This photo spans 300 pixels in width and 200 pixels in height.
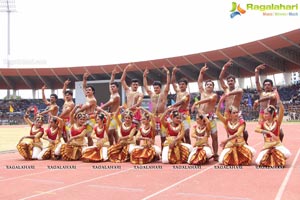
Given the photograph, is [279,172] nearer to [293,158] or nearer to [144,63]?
[293,158]

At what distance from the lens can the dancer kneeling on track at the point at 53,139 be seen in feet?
26.7

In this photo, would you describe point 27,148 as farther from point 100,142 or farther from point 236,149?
point 236,149

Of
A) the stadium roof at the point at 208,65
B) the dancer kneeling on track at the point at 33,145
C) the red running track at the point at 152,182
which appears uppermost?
the stadium roof at the point at 208,65

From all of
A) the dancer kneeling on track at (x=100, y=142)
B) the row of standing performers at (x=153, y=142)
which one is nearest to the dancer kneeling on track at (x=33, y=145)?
the row of standing performers at (x=153, y=142)

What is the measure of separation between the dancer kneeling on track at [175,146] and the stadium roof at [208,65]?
1753 centimetres

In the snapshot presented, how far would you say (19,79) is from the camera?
133 feet

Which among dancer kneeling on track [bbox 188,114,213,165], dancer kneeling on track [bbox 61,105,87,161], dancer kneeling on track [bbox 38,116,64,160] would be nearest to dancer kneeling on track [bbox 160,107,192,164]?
dancer kneeling on track [bbox 188,114,213,165]

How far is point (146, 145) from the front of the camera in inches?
288

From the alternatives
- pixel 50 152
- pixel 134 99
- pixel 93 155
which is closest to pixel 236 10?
pixel 134 99

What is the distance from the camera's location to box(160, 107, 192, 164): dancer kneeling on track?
23.1 feet

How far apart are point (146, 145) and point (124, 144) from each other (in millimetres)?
546

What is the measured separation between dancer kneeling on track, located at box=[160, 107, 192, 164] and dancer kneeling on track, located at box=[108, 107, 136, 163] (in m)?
0.81

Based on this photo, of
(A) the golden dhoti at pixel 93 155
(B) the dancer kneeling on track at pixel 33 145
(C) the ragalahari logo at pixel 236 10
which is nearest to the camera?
(A) the golden dhoti at pixel 93 155

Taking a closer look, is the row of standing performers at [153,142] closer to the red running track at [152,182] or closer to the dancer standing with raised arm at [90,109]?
the dancer standing with raised arm at [90,109]
